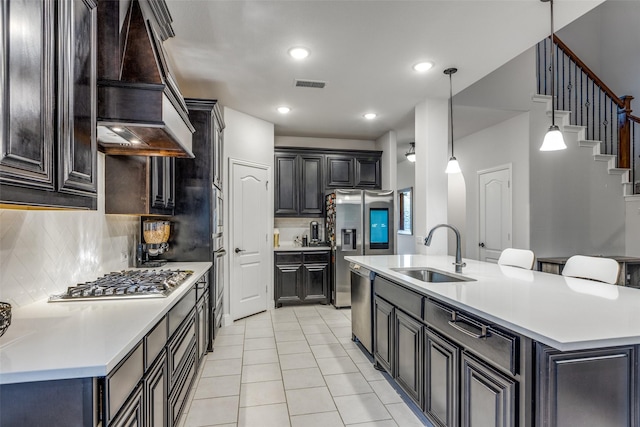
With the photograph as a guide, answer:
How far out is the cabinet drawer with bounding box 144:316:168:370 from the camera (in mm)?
1492

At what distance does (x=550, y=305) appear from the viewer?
1557mm

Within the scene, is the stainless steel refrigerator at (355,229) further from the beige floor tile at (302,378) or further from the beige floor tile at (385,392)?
the beige floor tile at (385,392)

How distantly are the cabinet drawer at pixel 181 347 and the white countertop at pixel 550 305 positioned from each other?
149 cm

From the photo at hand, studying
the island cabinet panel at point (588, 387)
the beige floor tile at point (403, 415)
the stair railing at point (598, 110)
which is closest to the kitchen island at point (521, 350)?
the island cabinet panel at point (588, 387)

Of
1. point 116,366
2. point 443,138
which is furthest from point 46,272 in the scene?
point 443,138

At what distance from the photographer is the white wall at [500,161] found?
4.66 meters

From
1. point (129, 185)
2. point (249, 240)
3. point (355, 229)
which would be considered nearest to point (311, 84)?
point (129, 185)

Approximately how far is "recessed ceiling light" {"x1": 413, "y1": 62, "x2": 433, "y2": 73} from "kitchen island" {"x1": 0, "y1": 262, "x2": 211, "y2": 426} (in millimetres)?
2787

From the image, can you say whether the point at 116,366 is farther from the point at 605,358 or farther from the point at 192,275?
the point at 605,358

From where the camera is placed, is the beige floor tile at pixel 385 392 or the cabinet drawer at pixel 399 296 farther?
the beige floor tile at pixel 385 392

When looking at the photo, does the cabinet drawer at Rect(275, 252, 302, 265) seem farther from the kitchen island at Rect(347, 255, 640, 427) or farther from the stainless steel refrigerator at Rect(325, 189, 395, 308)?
the kitchen island at Rect(347, 255, 640, 427)

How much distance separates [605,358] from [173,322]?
2049mm

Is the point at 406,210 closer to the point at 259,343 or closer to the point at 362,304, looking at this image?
the point at 362,304

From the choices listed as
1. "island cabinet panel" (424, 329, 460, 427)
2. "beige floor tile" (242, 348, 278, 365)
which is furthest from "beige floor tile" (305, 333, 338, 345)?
"island cabinet panel" (424, 329, 460, 427)
